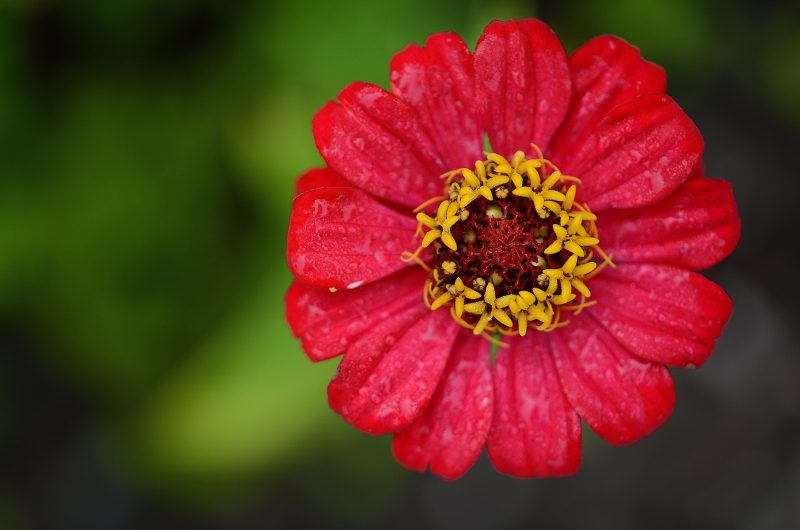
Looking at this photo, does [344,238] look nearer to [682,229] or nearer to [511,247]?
[511,247]

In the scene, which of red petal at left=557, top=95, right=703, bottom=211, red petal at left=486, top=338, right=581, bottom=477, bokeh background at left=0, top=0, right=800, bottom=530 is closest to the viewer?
red petal at left=557, top=95, right=703, bottom=211

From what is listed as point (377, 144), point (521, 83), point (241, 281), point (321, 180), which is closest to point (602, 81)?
point (521, 83)

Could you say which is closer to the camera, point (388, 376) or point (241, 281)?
point (388, 376)

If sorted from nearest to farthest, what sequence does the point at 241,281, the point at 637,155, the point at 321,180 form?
the point at 637,155 < the point at 321,180 < the point at 241,281

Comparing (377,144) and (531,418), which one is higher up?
(377,144)

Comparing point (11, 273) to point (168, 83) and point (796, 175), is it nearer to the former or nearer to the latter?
point (168, 83)

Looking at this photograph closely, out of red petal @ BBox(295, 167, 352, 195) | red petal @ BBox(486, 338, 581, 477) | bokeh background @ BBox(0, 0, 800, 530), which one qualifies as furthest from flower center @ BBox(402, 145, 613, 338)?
bokeh background @ BBox(0, 0, 800, 530)

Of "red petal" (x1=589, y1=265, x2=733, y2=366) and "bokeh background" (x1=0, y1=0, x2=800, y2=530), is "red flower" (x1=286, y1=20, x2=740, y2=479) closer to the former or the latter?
"red petal" (x1=589, y1=265, x2=733, y2=366)
